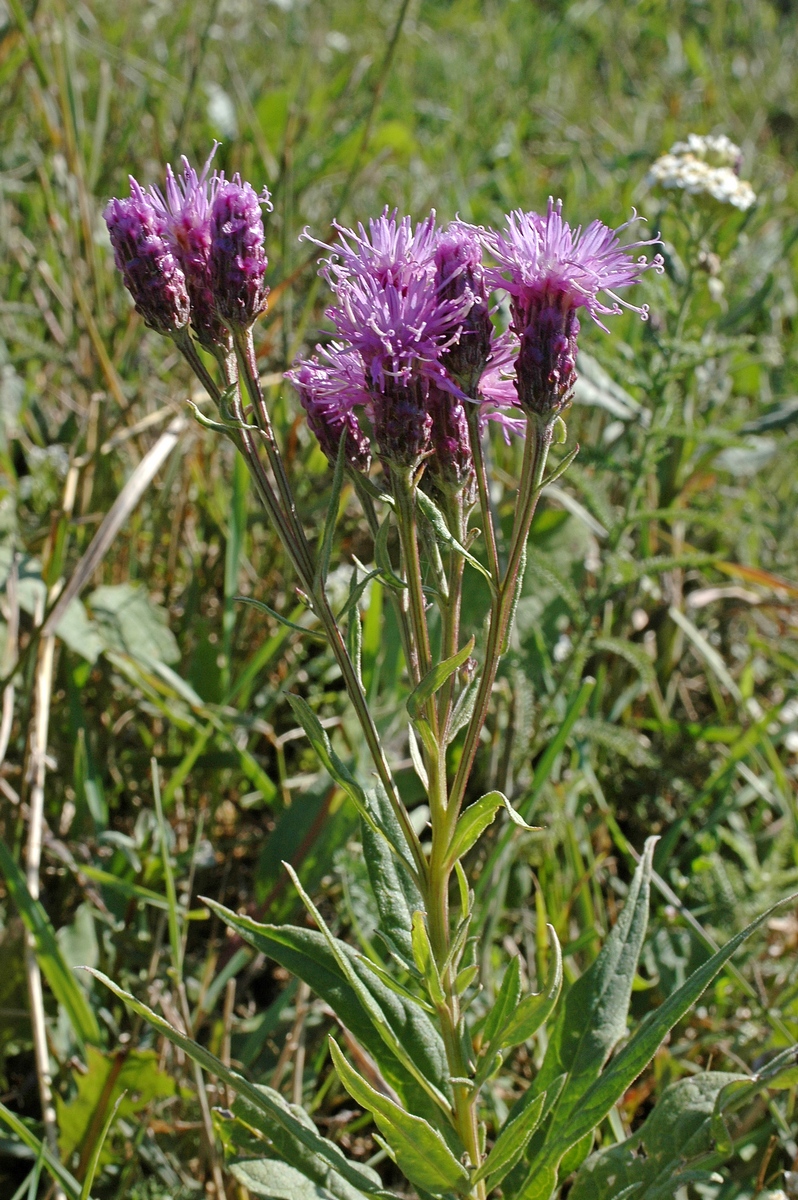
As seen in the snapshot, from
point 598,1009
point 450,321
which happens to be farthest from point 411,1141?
point 450,321

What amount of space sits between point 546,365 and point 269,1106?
0.90m

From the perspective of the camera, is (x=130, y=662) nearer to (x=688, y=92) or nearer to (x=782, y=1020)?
(x=782, y=1020)

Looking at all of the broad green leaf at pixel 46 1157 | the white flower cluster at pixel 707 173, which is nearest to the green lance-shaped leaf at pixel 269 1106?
the broad green leaf at pixel 46 1157

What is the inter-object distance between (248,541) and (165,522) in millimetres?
216

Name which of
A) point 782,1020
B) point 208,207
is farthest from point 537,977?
point 208,207

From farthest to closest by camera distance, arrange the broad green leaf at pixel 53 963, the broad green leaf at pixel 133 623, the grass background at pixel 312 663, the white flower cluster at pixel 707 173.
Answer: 1. the white flower cluster at pixel 707 173
2. the broad green leaf at pixel 133 623
3. the grass background at pixel 312 663
4. the broad green leaf at pixel 53 963

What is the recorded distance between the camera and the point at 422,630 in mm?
1208

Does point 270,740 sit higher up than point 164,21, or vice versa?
point 164,21

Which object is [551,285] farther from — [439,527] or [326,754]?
[326,754]

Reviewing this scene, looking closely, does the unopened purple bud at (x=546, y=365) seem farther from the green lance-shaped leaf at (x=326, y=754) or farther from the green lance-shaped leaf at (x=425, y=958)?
the green lance-shaped leaf at (x=425, y=958)

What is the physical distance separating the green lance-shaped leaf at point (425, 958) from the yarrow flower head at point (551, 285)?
0.57 m

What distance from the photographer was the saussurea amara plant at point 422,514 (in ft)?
3.75

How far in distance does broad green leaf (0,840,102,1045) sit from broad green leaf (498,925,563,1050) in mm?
763

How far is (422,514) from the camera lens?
1266mm
